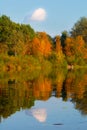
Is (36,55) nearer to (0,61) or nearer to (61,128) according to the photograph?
(0,61)

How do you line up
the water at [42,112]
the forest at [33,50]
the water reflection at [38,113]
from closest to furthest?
1. the water at [42,112]
2. the water reflection at [38,113]
3. the forest at [33,50]

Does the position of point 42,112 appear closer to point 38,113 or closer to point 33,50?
point 38,113

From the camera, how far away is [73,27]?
11519 centimetres

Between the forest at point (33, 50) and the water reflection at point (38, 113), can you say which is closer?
A: the water reflection at point (38, 113)

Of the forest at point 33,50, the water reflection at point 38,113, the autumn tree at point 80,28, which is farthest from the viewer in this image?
the autumn tree at point 80,28

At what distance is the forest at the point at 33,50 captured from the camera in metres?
64.1

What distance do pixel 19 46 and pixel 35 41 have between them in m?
8.63

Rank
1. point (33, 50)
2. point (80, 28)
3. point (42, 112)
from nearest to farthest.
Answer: point (42, 112) < point (33, 50) < point (80, 28)

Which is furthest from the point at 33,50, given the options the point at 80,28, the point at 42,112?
the point at 42,112

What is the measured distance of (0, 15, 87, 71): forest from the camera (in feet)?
210

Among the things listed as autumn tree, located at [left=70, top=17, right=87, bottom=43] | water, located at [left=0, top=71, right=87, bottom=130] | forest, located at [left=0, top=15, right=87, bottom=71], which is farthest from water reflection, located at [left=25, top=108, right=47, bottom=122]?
autumn tree, located at [left=70, top=17, right=87, bottom=43]

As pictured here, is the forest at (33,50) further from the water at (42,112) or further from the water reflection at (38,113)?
the water reflection at (38,113)

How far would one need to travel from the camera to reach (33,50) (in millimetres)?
77062

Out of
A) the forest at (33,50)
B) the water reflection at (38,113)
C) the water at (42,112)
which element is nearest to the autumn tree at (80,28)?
the forest at (33,50)
